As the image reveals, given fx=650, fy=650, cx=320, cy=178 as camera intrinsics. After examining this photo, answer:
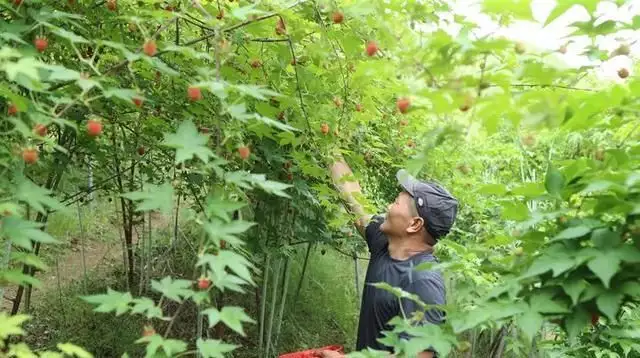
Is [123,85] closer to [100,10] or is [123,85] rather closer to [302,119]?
[100,10]

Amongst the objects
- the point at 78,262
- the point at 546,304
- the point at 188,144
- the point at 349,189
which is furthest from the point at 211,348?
the point at 78,262

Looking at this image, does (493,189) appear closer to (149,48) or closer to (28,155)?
(149,48)

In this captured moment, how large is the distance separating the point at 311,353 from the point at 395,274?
423 mm

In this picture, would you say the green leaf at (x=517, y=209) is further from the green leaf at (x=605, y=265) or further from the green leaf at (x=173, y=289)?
the green leaf at (x=173, y=289)

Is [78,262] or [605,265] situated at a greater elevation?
[605,265]

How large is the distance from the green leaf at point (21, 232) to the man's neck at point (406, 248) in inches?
56.4

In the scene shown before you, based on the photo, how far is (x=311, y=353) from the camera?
2383mm

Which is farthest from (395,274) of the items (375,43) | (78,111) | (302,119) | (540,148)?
(540,148)

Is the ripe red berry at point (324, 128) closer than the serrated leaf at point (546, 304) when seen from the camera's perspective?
No

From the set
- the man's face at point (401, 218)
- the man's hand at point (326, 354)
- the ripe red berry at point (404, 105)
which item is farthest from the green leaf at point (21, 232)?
the man's face at point (401, 218)

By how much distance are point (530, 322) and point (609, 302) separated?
0.15m

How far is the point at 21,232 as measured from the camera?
1.33m

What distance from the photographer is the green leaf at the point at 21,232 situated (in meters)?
1.31

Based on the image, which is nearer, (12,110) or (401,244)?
(12,110)
